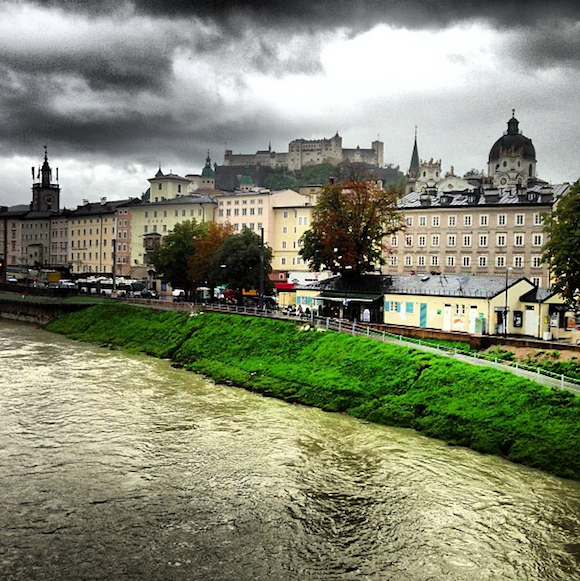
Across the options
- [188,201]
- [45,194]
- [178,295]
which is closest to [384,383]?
[178,295]

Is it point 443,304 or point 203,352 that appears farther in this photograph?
point 203,352

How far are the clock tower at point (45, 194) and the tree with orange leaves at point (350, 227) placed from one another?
119119 millimetres

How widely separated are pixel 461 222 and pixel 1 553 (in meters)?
67.5

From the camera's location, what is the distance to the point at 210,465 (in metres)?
26.0

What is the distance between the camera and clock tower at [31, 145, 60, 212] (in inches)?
6462

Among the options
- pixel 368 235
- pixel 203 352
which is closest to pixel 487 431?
pixel 203 352

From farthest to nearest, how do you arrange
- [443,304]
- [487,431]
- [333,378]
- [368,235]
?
[368,235] < [443,304] < [333,378] < [487,431]

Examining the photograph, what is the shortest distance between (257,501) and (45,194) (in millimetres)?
157524

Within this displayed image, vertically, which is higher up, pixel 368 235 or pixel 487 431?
pixel 368 235

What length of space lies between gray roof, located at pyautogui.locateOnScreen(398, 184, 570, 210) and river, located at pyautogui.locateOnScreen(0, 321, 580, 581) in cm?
4932

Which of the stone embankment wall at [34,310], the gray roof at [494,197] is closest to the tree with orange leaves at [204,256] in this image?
the stone embankment wall at [34,310]

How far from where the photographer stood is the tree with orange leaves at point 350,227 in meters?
59.7

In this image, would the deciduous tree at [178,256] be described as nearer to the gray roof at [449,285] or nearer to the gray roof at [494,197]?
the gray roof at [494,197]

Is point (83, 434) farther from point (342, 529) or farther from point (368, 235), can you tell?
point (368, 235)
